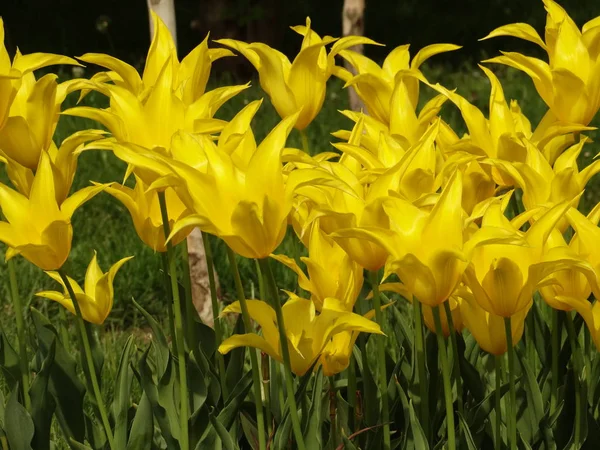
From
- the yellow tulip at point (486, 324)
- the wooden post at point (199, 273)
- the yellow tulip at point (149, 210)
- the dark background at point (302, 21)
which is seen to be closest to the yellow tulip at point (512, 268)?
the yellow tulip at point (486, 324)

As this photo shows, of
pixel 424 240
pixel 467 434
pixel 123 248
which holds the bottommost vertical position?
pixel 123 248

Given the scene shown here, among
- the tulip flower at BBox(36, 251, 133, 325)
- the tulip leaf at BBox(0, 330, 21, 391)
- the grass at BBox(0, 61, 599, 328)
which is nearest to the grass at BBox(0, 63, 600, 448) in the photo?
the grass at BBox(0, 61, 599, 328)

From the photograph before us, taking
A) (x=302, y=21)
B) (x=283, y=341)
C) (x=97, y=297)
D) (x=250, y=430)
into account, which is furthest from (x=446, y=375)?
(x=302, y=21)

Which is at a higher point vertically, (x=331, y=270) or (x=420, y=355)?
(x=331, y=270)

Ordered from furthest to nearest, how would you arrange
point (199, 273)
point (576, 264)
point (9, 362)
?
point (199, 273) < point (9, 362) < point (576, 264)

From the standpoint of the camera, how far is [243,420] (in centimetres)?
205

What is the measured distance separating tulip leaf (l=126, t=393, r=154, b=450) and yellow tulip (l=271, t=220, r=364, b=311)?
373 millimetres

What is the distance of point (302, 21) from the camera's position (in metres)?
9.95

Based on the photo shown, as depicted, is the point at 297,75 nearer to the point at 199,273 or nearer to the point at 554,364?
the point at 554,364

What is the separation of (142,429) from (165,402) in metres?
0.08

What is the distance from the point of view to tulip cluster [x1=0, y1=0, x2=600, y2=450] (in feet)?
5.14

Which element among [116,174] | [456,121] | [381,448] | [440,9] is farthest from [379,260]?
[440,9]

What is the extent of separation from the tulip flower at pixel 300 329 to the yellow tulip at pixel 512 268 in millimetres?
195

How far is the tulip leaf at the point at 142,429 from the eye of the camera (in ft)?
6.37
